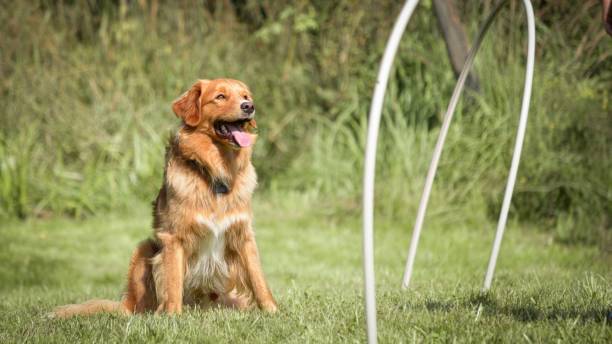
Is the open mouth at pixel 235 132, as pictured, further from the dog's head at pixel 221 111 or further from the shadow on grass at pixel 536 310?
the shadow on grass at pixel 536 310

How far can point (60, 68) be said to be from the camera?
9.72 meters

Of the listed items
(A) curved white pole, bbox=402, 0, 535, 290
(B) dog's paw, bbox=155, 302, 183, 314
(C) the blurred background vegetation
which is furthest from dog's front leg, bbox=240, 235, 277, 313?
(C) the blurred background vegetation

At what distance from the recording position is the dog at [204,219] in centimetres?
401

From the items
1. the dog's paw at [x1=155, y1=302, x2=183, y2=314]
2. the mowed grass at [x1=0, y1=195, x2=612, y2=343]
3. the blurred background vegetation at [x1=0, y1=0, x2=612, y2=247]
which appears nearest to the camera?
the mowed grass at [x1=0, y1=195, x2=612, y2=343]

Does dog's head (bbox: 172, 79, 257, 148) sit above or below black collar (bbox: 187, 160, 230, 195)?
above

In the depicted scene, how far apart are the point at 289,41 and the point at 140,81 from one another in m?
2.06

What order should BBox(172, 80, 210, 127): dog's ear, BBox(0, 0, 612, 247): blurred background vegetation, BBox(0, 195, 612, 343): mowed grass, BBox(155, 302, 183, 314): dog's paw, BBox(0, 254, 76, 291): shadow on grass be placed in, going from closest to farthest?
1. BBox(0, 195, 612, 343): mowed grass
2. BBox(155, 302, 183, 314): dog's paw
3. BBox(172, 80, 210, 127): dog's ear
4. BBox(0, 254, 76, 291): shadow on grass
5. BBox(0, 0, 612, 247): blurred background vegetation

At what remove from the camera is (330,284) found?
585 centimetres

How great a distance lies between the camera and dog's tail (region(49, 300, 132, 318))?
4129 mm

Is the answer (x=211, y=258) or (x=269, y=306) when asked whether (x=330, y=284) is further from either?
(x=211, y=258)

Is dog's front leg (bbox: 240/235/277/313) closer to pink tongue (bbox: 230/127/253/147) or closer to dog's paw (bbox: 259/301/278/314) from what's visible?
dog's paw (bbox: 259/301/278/314)

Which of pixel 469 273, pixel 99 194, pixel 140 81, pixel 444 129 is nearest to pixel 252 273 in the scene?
pixel 444 129

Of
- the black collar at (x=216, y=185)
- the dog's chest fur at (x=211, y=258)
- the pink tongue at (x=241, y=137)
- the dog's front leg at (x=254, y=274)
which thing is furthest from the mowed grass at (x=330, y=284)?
the pink tongue at (x=241, y=137)

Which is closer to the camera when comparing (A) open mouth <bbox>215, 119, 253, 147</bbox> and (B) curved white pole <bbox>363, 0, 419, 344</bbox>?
(B) curved white pole <bbox>363, 0, 419, 344</bbox>
